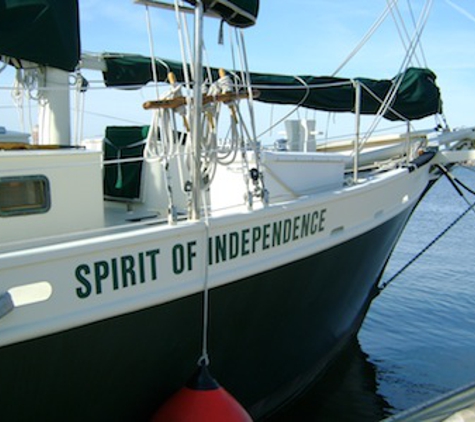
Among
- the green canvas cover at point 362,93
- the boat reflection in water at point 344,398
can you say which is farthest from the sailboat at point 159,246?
the green canvas cover at point 362,93

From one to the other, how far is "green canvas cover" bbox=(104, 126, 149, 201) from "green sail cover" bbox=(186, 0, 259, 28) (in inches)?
57.8

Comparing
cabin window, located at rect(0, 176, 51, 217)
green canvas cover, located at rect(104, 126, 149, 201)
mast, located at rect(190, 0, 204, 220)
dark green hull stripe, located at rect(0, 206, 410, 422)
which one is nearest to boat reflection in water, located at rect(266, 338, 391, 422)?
dark green hull stripe, located at rect(0, 206, 410, 422)

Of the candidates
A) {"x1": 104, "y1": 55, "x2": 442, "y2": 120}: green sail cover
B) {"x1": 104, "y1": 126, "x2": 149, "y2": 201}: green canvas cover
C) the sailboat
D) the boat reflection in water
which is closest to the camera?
the sailboat

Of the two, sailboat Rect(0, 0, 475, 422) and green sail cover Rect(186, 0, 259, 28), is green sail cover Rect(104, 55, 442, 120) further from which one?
green sail cover Rect(186, 0, 259, 28)

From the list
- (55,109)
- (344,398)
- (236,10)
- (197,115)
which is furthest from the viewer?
(344,398)

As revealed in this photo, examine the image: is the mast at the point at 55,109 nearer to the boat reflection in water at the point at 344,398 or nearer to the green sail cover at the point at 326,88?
the green sail cover at the point at 326,88

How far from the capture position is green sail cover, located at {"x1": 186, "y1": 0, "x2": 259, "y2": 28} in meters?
4.07

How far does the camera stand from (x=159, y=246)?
362 centimetres

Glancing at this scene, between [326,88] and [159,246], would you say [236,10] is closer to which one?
[159,246]

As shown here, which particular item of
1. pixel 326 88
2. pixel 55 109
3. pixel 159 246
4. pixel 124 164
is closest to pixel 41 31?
pixel 55 109

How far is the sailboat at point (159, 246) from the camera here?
3.27 m

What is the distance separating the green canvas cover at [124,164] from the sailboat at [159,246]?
2 centimetres

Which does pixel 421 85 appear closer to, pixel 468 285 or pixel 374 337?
pixel 374 337

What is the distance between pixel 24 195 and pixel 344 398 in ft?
15.8
